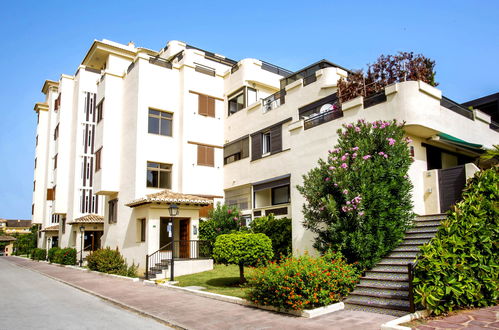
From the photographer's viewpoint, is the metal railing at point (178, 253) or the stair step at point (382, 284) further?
the metal railing at point (178, 253)

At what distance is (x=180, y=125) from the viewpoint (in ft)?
81.7

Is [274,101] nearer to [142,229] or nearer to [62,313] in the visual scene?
[142,229]

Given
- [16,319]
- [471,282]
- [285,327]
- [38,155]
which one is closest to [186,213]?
[16,319]

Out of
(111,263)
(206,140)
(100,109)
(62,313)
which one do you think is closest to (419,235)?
(62,313)

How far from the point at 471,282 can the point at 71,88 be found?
38.0m

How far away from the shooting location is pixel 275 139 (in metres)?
Answer: 22.4

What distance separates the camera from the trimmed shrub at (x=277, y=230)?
18.7m

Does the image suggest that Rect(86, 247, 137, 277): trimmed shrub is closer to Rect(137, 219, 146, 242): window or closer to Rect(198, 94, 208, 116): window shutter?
Rect(137, 219, 146, 242): window

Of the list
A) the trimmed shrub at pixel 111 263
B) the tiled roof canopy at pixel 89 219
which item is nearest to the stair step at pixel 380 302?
the trimmed shrub at pixel 111 263

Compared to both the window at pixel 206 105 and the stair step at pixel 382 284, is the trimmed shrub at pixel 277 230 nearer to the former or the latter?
the stair step at pixel 382 284

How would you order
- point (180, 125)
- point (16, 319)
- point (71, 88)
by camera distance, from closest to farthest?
point (16, 319)
point (180, 125)
point (71, 88)

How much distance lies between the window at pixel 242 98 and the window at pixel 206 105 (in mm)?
1187

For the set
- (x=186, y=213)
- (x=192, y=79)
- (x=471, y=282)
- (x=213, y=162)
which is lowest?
(x=471, y=282)

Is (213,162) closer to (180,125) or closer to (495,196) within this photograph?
(180,125)
